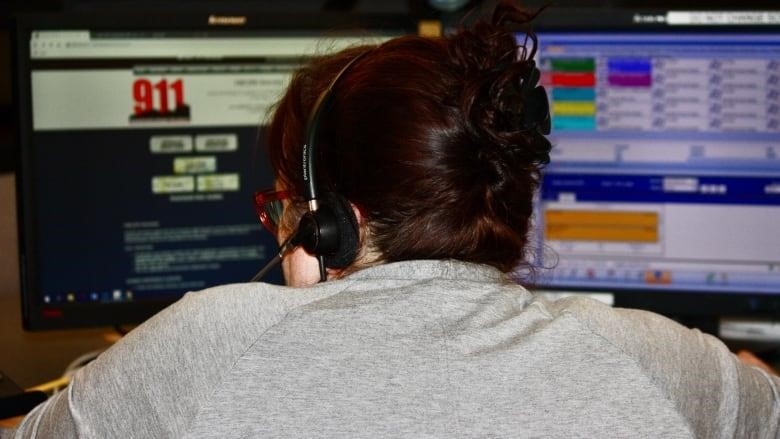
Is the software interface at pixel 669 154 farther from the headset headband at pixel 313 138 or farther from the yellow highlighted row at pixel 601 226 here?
the headset headband at pixel 313 138

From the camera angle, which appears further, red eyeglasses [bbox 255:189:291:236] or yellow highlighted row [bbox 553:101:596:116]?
yellow highlighted row [bbox 553:101:596:116]

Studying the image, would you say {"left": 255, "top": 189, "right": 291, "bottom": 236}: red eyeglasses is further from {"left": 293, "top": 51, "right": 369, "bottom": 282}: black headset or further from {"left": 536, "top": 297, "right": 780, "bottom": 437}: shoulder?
{"left": 536, "top": 297, "right": 780, "bottom": 437}: shoulder

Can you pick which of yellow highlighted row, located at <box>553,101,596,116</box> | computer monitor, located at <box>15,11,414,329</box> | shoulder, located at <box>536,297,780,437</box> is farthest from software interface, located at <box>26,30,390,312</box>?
shoulder, located at <box>536,297,780,437</box>

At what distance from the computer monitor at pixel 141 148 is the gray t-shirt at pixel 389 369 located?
20.9 inches

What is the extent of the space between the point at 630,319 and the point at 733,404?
120 millimetres

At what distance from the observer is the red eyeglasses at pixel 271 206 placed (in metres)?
1.05

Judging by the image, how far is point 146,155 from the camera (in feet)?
4.70

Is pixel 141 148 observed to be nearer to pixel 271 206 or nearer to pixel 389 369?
pixel 271 206

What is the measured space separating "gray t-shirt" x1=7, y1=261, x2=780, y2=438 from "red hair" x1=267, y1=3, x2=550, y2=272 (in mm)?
36

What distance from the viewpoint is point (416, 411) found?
78 centimetres

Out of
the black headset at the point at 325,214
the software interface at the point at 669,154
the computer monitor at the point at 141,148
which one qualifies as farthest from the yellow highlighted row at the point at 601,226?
the black headset at the point at 325,214

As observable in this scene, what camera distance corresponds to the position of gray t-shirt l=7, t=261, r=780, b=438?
79 centimetres

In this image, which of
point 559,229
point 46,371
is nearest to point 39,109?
point 46,371

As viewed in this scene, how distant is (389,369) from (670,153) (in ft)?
2.60
